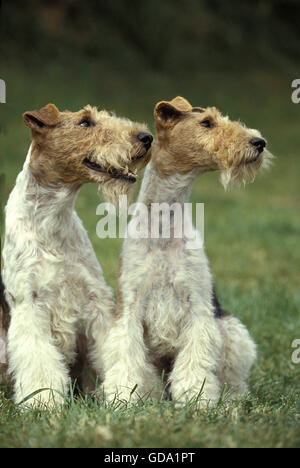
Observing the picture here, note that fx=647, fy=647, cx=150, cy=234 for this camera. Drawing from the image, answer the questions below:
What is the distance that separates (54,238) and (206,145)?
4.44 feet

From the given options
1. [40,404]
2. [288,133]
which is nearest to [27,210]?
[40,404]

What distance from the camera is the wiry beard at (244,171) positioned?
16.0 ft

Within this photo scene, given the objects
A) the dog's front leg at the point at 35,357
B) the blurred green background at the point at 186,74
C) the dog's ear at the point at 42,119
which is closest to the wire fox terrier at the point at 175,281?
the dog's front leg at the point at 35,357

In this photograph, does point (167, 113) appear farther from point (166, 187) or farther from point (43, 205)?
point (43, 205)

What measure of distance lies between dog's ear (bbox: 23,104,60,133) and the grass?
198 cm

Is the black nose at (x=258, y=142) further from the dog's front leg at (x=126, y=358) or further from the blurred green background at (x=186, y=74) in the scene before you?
the blurred green background at (x=186, y=74)

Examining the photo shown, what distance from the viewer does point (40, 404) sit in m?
4.58

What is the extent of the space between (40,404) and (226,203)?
12078 mm

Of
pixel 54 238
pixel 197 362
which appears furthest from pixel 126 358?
pixel 54 238

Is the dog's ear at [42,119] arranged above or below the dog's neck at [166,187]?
above

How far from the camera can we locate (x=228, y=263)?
11.0 m

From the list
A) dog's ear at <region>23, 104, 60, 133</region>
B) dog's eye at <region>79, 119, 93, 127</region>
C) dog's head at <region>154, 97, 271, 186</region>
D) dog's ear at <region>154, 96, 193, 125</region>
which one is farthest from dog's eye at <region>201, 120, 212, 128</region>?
dog's ear at <region>23, 104, 60, 133</region>

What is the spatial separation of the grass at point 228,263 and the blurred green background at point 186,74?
65mm

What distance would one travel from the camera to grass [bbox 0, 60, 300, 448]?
146 inches
